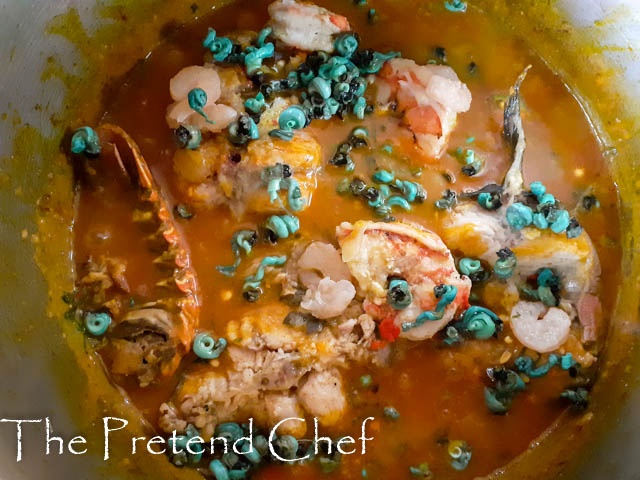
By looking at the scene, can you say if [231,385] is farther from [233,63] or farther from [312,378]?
[233,63]

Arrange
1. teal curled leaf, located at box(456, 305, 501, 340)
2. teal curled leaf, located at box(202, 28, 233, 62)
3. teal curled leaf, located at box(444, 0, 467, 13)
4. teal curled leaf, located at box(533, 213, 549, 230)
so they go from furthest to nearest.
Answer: teal curled leaf, located at box(444, 0, 467, 13), teal curled leaf, located at box(202, 28, 233, 62), teal curled leaf, located at box(533, 213, 549, 230), teal curled leaf, located at box(456, 305, 501, 340)

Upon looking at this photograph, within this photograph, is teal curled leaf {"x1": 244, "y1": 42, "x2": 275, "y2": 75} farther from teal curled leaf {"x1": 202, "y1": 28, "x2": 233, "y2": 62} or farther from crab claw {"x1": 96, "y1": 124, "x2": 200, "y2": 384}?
crab claw {"x1": 96, "y1": 124, "x2": 200, "y2": 384}

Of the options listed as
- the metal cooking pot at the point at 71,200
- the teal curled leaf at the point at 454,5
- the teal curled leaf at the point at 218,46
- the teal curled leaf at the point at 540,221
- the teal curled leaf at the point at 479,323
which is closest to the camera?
the metal cooking pot at the point at 71,200

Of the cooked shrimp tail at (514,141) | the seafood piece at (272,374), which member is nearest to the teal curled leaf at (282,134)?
the seafood piece at (272,374)

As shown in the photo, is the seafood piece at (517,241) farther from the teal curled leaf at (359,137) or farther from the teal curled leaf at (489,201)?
the teal curled leaf at (359,137)

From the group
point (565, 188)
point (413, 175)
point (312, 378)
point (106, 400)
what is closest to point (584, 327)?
point (565, 188)

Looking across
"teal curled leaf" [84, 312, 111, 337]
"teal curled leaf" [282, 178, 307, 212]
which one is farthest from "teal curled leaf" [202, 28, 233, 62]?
"teal curled leaf" [84, 312, 111, 337]

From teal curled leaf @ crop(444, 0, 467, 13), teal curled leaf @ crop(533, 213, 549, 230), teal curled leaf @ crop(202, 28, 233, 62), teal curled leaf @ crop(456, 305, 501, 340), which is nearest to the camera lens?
teal curled leaf @ crop(456, 305, 501, 340)
